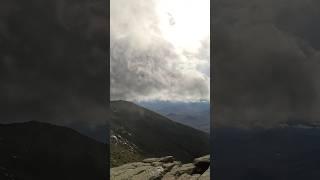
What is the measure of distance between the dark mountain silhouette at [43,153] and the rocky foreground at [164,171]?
7.16 meters

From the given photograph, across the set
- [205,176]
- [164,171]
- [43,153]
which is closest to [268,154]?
[43,153]

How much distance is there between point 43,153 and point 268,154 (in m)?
5.69

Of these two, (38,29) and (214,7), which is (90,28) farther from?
(214,7)

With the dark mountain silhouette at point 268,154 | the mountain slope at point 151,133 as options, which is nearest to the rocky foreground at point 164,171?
the mountain slope at point 151,133

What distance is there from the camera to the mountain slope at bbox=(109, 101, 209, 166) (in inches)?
1063

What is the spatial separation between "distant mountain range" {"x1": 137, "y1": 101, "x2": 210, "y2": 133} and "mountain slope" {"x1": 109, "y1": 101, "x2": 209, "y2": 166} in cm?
40

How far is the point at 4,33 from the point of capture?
1100 centimetres

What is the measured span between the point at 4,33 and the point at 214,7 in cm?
539

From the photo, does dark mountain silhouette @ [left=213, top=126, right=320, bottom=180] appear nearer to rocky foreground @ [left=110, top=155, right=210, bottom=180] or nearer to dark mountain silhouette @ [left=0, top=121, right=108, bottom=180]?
dark mountain silhouette @ [left=0, top=121, right=108, bottom=180]

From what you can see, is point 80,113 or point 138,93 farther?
point 138,93

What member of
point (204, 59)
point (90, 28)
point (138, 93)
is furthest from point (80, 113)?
point (138, 93)

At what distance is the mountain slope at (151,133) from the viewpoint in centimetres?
2700

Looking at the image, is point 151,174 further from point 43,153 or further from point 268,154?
point 268,154

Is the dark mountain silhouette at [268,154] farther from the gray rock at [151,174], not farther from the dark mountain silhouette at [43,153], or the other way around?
the gray rock at [151,174]
